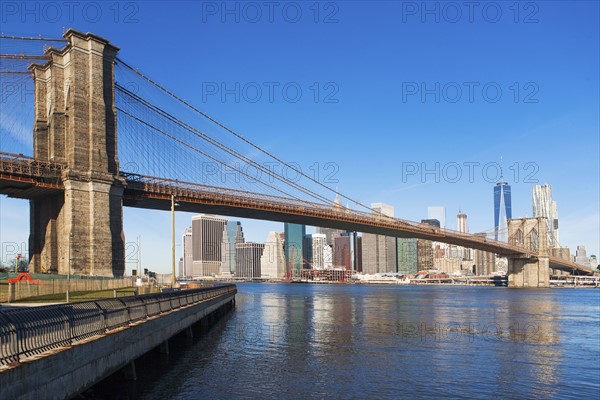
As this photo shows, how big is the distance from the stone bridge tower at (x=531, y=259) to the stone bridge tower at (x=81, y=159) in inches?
5224

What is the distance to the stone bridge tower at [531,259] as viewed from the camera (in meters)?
163

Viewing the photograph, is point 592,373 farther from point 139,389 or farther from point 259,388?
point 139,389

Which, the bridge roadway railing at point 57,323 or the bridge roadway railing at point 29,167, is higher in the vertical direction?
the bridge roadway railing at point 29,167

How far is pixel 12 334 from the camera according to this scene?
36.4 ft

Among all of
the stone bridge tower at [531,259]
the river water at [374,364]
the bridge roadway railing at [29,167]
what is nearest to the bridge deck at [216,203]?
the bridge roadway railing at [29,167]

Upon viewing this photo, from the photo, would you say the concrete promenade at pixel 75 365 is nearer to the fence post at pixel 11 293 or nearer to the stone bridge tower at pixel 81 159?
the fence post at pixel 11 293

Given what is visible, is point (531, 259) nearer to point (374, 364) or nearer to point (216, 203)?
point (216, 203)

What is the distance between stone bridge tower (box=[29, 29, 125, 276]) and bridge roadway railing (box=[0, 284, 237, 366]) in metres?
36.9

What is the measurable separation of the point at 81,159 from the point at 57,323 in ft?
154

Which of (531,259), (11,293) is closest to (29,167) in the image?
(11,293)

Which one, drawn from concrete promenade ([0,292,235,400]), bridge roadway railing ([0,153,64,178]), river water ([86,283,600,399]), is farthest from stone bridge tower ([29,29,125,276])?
concrete promenade ([0,292,235,400])

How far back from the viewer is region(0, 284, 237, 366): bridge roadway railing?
1108cm

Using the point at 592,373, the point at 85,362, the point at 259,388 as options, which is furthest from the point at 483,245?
the point at 85,362

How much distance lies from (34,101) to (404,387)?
5595 centimetres
